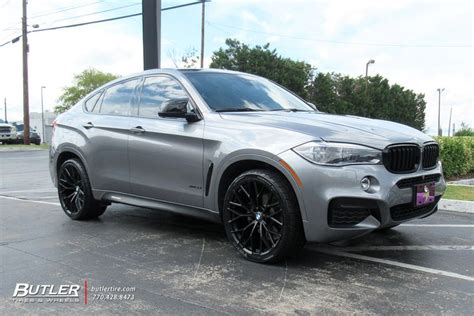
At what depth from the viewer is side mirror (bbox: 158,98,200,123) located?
4.76 meters

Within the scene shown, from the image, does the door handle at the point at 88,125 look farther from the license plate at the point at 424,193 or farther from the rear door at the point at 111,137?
the license plate at the point at 424,193

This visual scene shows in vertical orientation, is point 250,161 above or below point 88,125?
below

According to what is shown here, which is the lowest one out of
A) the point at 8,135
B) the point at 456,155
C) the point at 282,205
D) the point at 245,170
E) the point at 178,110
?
the point at 8,135

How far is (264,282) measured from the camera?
12.7 feet

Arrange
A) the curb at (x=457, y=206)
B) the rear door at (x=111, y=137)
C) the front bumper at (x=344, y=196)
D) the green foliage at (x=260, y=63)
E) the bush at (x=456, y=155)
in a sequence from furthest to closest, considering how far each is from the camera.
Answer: the green foliage at (x=260, y=63) < the bush at (x=456, y=155) < the curb at (x=457, y=206) < the rear door at (x=111, y=137) < the front bumper at (x=344, y=196)

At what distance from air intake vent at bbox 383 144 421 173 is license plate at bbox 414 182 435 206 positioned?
0.56 ft

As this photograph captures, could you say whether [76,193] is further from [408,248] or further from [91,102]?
[408,248]

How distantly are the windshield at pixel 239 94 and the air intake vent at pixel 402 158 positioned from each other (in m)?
1.48

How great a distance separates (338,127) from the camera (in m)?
4.21

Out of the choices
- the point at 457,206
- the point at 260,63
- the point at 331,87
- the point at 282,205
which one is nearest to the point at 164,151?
the point at 282,205

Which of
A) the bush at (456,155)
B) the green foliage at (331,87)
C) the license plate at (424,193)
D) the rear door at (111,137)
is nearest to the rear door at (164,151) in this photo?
the rear door at (111,137)

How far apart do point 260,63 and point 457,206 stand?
35.6 meters

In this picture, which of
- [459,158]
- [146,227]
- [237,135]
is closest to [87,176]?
[146,227]

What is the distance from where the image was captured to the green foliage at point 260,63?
4129cm
